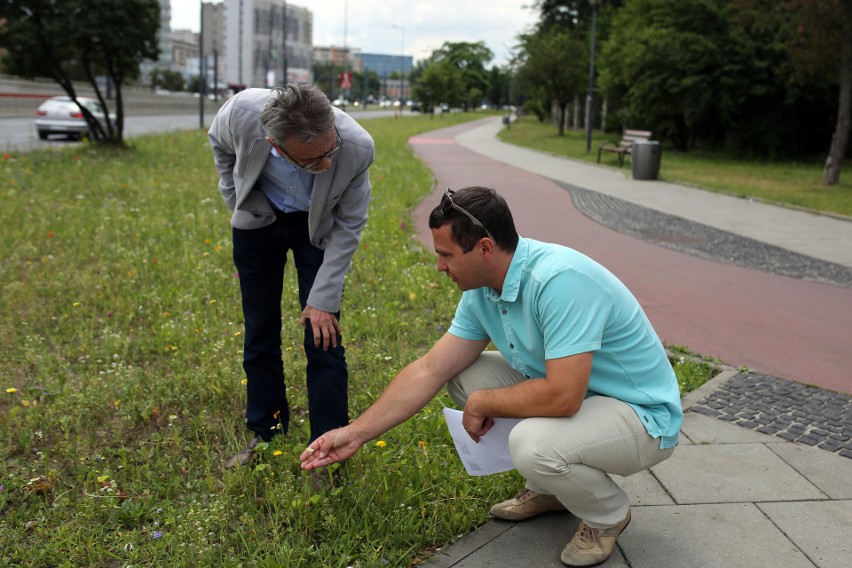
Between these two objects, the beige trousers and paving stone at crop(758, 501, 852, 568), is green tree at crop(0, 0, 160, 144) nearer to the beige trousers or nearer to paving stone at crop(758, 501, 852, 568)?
the beige trousers

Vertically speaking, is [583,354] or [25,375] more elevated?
[583,354]

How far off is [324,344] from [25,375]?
7.90 feet

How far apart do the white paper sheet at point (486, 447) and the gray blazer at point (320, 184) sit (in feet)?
2.30

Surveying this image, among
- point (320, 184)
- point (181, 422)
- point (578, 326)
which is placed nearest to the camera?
point (578, 326)

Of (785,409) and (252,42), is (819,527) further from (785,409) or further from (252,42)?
(252,42)

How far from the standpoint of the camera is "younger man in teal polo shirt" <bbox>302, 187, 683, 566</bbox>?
2797 millimetres

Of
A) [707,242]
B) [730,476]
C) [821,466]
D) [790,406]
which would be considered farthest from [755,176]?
[730,476]

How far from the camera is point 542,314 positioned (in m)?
2.81

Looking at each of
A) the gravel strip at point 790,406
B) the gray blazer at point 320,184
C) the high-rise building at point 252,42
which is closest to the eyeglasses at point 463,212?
the gray blazer at point 320,184

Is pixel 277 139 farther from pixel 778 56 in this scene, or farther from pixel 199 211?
pixel 778 56

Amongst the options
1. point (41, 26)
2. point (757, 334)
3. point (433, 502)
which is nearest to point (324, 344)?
point (433, 502)

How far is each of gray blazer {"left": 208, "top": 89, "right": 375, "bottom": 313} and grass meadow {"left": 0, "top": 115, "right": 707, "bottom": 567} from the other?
0.83m

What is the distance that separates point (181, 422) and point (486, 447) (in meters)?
1.84

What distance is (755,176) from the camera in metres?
20.5
